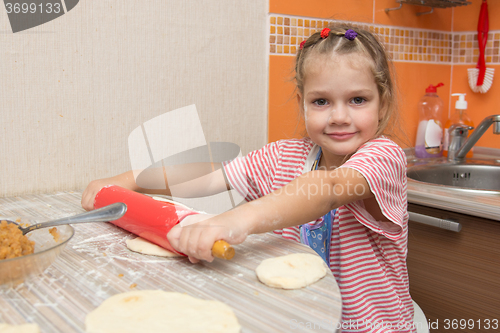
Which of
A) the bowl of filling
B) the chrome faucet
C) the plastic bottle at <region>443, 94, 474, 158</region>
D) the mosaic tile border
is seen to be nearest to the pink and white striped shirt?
the bowl of filling

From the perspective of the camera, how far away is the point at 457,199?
1051 mm

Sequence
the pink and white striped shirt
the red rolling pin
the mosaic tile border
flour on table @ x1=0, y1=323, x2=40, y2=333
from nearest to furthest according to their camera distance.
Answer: flour on table @ x1=0, y1=323, x2=40, y2=333 < the red rolling pin < the pink and white striped shirt < the mosaic tile border

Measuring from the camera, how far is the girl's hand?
0.54 metres

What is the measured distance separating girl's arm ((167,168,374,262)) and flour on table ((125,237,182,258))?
3 cm

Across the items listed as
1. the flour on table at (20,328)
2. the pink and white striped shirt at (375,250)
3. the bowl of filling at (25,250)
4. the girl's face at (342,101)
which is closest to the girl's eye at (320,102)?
the girl's face at (342,101)

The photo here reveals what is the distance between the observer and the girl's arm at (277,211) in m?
0.56

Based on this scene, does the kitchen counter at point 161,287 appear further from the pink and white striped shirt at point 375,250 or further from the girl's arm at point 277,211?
the pink and white striped shirt at point 375,250

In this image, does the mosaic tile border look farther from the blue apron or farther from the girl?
the blue apron

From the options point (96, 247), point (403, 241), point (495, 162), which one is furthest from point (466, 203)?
point (96, 247)

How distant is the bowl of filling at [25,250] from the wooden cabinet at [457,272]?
0.96 metres

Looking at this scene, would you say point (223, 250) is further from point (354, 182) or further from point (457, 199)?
point (457, 199)

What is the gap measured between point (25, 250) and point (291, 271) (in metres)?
0.37

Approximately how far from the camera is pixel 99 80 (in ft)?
3.34

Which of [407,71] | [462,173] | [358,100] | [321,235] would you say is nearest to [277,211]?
[321,235]
